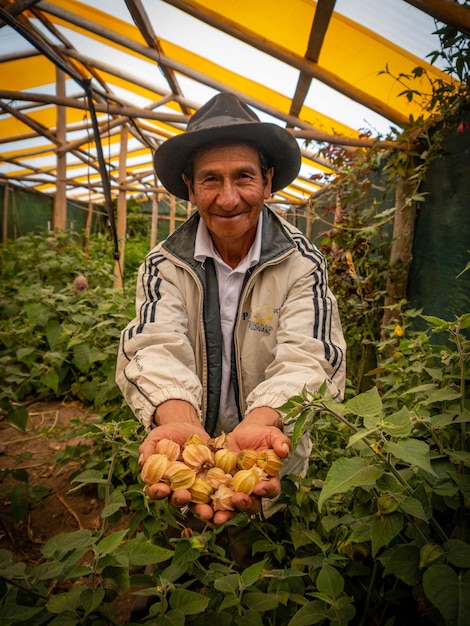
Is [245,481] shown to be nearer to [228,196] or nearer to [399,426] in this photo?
[399,426]

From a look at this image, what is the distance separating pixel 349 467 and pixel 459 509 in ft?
1.50

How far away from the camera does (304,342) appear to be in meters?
1.81

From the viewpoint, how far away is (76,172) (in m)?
12.9

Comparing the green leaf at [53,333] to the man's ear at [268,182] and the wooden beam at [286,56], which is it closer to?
the man's ear at [268,182]

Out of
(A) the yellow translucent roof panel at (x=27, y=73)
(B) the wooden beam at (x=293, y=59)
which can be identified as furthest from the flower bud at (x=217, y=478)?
(A) the yellow translucent roof panel at (x=27, y=73)

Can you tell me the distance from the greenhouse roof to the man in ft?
3.62

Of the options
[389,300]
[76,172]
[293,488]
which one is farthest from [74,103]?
[76,172]

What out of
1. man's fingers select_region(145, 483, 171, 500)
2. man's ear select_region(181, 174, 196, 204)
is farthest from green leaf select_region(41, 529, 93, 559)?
man's ear select_region(181, 174, 196, 204)

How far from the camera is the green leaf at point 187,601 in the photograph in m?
1.04

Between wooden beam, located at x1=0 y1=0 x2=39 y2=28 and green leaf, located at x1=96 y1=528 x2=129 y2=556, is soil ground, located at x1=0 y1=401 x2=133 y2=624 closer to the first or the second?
green leaf, located at x1=96 y1=528 x2=129 y2=556

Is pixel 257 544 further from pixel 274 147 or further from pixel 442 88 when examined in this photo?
pixel 442 88

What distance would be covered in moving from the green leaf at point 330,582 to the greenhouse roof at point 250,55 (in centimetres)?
232

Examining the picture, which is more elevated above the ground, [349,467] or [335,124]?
[335,124]

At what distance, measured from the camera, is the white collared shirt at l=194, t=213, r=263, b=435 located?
214 cm
